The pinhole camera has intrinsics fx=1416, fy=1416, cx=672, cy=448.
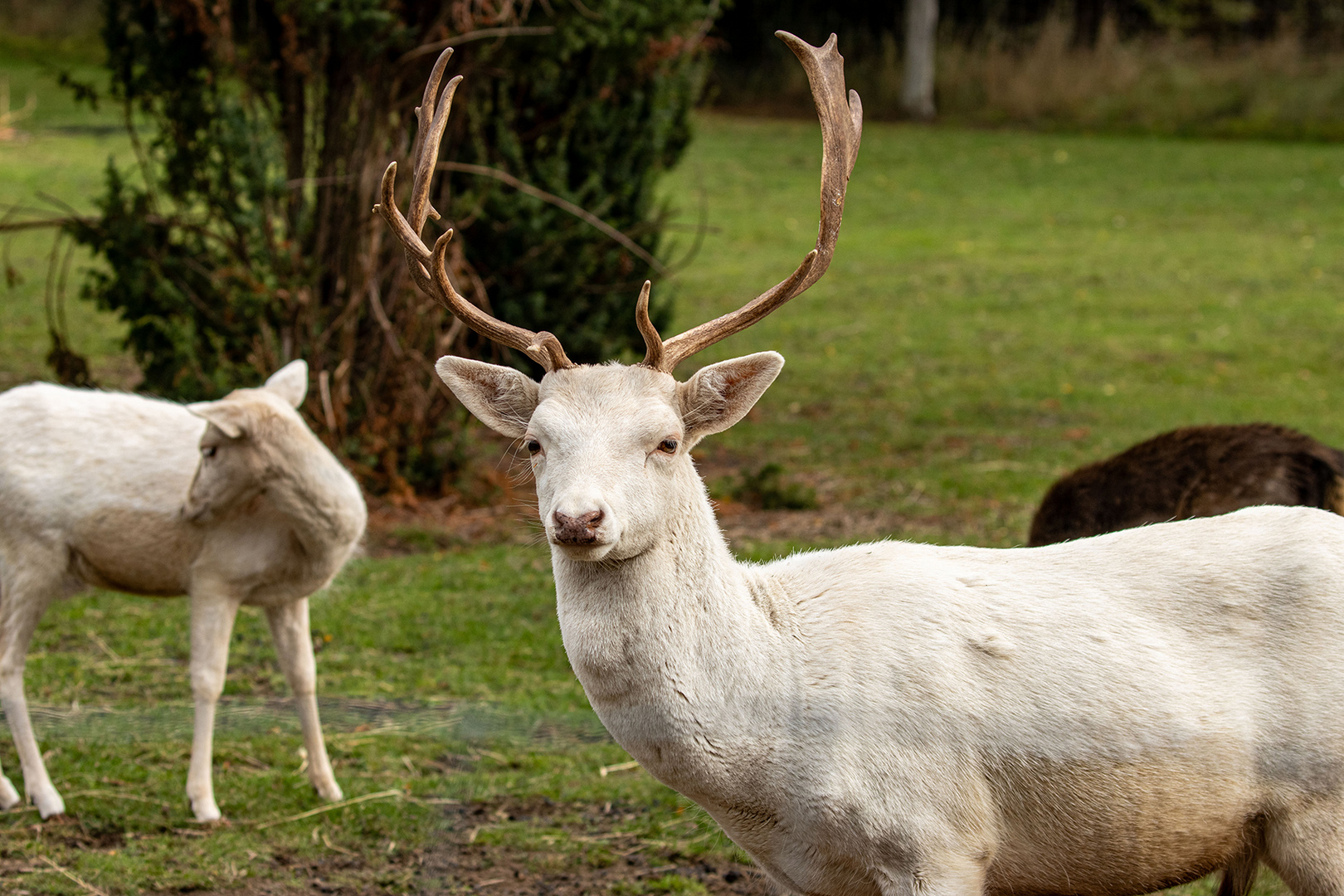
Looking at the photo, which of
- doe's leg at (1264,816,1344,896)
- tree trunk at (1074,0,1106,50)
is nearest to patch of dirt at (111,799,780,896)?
doe's leg at (1264,816,1344,896)

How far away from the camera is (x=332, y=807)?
18.4 feet

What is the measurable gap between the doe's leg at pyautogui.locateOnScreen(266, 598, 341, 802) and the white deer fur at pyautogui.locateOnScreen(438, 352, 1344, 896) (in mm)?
2465

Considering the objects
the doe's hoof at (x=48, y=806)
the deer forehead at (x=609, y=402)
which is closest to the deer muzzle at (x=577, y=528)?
the deer forehead at (x=609, y=402)

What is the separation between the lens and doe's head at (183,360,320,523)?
5547mm

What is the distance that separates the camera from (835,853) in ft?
11.5

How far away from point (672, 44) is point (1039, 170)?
48.7ft

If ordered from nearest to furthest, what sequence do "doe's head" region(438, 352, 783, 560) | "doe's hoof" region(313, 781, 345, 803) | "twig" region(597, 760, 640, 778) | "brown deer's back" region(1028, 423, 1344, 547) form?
"doe's head" region(438, 352, 783, 560) < "doe's hoof" region(313, 781, 345, 803) < "twig" region(597, 760, 640, 778) < "brown deer's back" region(1028, 423, 1344, 547)

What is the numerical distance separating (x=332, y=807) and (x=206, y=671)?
29.1 inches

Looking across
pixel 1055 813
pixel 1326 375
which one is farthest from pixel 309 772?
pixel 1326 375

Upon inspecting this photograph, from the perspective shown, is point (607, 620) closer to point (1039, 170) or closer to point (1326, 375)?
A: point (1326, 375)

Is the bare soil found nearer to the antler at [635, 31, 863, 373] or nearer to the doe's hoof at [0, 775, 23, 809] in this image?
the doe's hoof at [0, 775, 23, 809]

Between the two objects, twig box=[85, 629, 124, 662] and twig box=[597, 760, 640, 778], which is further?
twig box=[85, 629, 124, 662]

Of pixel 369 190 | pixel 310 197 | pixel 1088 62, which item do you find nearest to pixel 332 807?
pixel 369 190

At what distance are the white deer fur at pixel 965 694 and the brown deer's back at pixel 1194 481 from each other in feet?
9.19
